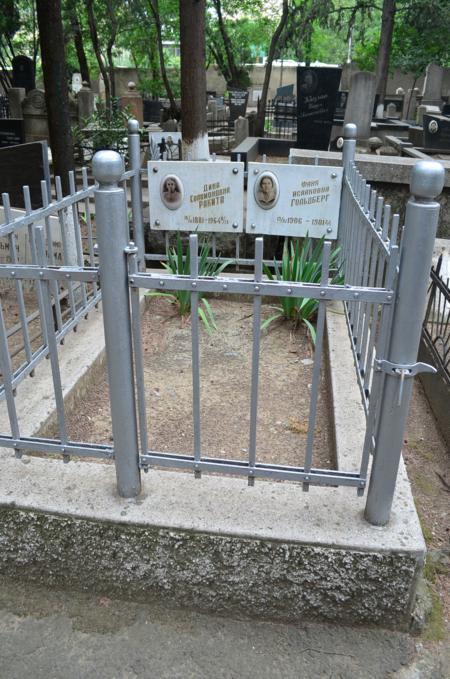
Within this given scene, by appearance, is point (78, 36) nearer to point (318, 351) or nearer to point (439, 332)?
point (439, 332)

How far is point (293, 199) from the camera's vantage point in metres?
4.48

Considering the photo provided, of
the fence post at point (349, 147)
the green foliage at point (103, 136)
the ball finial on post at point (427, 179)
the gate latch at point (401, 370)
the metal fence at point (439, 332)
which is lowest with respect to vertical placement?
the metal fence at point (439, 332)

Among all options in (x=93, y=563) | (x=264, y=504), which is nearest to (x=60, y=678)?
(x=93, y=563)

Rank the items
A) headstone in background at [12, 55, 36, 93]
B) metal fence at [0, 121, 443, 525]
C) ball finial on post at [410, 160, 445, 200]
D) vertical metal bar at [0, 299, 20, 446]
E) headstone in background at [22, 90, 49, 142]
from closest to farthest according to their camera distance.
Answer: ball finial on post at [410, 160, 445, 200] < metal fence at [0, 121, 443, 525] < vertical metal bar at [0, 299, 20, 446] < headstone in background at [22, 90, 49, 142] < headstone in background at [12, 55, 36, 93]

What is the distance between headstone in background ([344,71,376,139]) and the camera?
13.7 meters

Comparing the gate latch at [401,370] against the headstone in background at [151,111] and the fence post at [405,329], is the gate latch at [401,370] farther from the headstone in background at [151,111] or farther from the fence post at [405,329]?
the headstone in background at [151,111]

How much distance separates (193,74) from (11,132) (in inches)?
217

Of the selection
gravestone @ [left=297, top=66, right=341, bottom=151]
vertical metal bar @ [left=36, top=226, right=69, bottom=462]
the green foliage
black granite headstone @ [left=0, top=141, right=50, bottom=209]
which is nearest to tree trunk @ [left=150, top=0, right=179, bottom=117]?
the green foliage

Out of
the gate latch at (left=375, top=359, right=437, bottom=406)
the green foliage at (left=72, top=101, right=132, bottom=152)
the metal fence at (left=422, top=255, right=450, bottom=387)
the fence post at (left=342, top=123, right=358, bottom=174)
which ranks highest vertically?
the fence post at (left=342, top=123, right=358, bottom=174)

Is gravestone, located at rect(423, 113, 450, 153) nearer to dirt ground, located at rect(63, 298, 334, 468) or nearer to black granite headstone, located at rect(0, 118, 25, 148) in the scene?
black granite headstone, located at rect(0, 118, 25, 148)

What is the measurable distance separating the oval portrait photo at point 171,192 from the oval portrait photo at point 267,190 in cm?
59

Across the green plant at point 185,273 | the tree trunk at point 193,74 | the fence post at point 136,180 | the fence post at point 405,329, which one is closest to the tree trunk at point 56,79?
the tree trunk at point 193,74

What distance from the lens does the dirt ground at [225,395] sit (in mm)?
3125

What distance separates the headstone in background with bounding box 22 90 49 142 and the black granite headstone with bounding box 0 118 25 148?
397 cm
